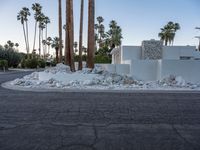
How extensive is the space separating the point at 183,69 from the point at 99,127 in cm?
1472

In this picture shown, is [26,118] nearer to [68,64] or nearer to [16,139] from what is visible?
[16,139]

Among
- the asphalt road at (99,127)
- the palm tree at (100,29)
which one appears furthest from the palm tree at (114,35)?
the asphalt road at (99,127)

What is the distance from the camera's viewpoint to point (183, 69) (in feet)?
64.2

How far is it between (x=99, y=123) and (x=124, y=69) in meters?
15.8

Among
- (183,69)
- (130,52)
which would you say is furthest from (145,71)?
(130,52)

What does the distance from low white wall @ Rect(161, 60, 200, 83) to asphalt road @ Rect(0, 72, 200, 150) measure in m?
10.0

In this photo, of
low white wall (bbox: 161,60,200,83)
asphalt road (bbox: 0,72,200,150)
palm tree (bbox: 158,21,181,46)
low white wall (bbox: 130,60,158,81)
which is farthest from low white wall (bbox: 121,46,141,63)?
palm tree (bbox: 158,21,181,46)

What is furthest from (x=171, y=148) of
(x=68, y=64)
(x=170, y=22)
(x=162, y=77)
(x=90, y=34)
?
(x=170, y=22)

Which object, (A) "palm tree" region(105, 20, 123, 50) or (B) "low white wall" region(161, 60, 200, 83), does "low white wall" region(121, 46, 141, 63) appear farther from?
(A) "palm tree" region(105, 20, 123, 50)

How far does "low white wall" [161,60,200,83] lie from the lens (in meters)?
19.5

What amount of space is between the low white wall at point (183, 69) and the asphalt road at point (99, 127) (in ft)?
32.9

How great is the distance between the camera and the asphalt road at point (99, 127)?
17.0 ft

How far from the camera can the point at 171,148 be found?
Answer: 500 cm

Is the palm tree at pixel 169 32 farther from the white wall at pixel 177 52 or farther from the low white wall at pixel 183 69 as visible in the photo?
the low white wall at pixel 183 69
